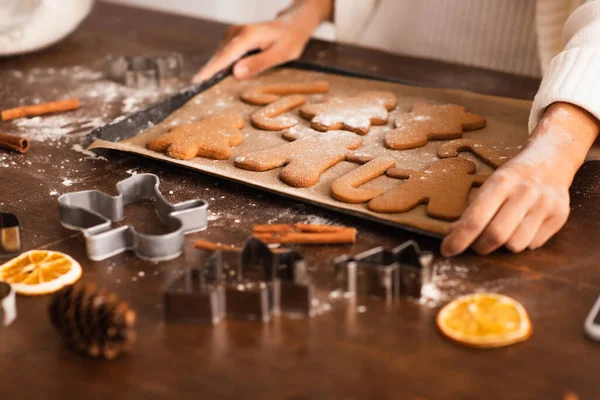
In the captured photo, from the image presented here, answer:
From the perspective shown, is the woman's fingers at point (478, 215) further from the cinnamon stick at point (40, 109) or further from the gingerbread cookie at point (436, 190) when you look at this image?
the cinnamon stick at point (40, 109)

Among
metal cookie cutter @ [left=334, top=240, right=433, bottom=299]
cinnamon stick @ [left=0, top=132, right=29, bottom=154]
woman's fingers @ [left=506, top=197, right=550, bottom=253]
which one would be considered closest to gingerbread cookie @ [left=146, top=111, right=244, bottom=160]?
cinnamon stick @ [left=0, top=132, right=29, bottom=154]

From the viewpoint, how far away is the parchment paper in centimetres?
134

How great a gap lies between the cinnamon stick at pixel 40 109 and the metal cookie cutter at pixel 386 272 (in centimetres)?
100

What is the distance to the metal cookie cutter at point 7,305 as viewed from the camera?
1.02 m

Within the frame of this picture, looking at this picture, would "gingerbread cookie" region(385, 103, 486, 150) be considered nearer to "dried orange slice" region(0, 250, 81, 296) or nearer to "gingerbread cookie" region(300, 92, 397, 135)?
"gingerbread cookie" region(300, 92, 397, 135)

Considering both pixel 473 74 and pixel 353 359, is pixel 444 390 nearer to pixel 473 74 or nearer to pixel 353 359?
pixel 353 359

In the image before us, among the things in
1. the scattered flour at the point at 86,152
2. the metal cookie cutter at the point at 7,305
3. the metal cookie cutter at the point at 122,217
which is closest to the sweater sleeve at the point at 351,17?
the scattered flour at the point at 86,152

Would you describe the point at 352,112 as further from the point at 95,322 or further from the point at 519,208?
the point at 95,322

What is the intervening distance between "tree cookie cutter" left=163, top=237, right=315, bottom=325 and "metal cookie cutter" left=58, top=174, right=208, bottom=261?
11 centimetres

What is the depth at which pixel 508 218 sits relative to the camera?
1.14m

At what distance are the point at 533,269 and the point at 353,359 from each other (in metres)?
0.36

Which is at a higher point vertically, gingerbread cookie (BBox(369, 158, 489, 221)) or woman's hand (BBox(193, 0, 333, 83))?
woman's hand (BBox(193, 0, 333, 83))

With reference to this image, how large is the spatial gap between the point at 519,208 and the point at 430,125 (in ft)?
1.68

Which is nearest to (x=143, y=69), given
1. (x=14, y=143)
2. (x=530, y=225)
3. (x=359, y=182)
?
(x=14, y=143)
